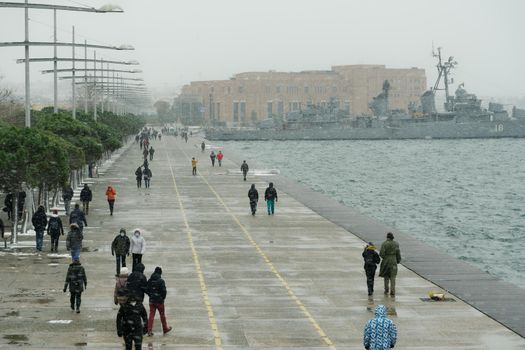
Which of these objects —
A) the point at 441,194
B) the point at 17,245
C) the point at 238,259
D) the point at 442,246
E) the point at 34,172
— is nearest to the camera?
the point at 238,259

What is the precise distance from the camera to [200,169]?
79.0 metres

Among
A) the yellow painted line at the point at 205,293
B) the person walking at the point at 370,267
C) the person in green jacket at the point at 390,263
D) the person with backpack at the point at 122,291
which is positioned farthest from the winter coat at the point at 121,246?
the person with backpack at the point at 122,291

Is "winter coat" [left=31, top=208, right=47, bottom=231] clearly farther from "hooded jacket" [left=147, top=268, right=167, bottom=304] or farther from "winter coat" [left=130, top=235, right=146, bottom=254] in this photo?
"hooded jacket" [left=147, top=268, right=167, bottom=304]

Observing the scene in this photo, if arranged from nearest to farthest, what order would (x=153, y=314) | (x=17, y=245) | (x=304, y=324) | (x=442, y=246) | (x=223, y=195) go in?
(x=153, y=314)
(x=304, y=324)
(x=17, y=245)
(x=442, y=246)
(x=223, y=195)

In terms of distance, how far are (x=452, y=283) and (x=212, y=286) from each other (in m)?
5.62

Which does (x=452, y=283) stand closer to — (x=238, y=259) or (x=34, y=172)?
(x=238, y=259)

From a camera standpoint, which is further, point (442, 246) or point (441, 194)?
point (441, 194)

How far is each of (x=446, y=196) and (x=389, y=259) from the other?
54725 mm

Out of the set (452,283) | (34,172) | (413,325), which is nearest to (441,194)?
(34,172)

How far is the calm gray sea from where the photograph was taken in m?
43.6

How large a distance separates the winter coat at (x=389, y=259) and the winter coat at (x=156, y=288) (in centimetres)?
630

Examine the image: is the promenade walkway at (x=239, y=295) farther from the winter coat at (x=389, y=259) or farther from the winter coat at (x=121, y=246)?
the winter coat at (x=121, y=246)

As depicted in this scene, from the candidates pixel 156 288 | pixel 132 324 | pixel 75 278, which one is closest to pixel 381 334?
pixel 132 324

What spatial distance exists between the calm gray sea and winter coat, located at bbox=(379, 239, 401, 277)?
34.5ft
